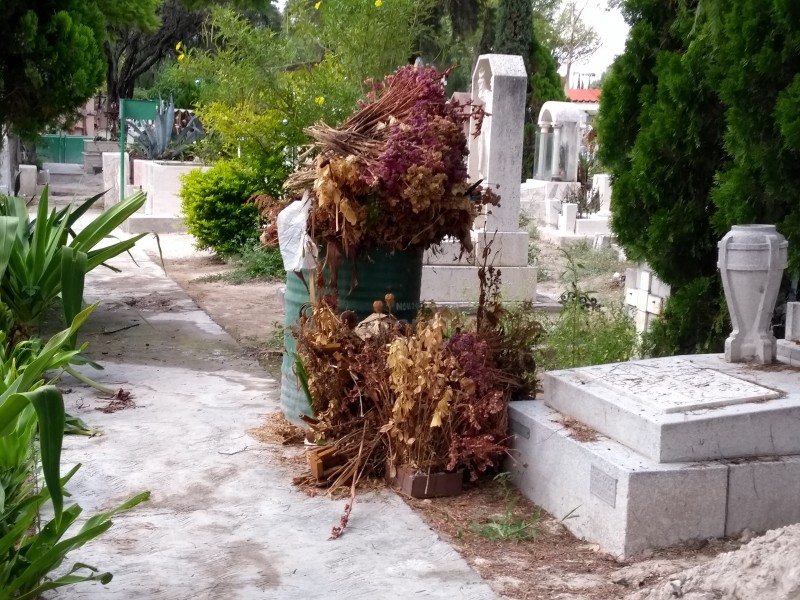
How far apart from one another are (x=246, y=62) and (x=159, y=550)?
1059 centimetres

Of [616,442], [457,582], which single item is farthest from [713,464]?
[457,582]

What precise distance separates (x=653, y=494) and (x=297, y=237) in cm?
215

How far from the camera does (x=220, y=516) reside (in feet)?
13.4

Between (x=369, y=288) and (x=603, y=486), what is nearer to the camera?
(x=603, y=486)

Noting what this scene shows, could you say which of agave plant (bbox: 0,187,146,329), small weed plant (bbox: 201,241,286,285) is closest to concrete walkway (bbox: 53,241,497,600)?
agave plant (bbox: 0,187,146,329)

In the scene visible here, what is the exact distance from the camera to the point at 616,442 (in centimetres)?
394

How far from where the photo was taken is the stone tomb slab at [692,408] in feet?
12.2

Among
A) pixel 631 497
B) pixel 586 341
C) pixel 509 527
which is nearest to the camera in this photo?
pixel 631 497

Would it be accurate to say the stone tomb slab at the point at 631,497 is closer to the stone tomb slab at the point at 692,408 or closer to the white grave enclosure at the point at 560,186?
the stone tomb slab at the point at 692,408

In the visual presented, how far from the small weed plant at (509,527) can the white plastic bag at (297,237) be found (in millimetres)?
1565

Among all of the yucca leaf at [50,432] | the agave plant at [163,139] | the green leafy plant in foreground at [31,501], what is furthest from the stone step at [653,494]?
the agave plant at [163,139]

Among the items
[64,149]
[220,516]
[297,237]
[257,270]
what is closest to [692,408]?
[220,516]

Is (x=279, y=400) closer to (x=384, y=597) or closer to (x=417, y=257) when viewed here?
(x=417, y=257)

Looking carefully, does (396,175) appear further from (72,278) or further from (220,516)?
(72,278)
